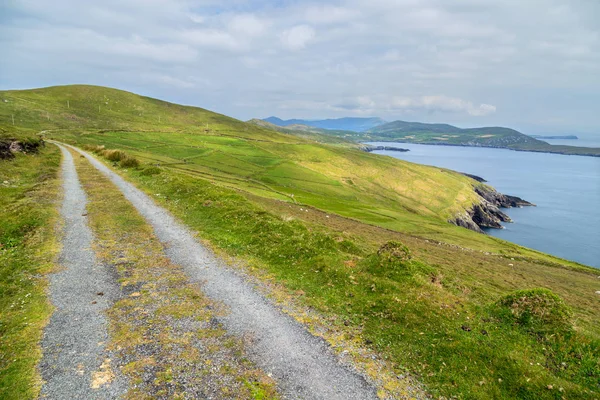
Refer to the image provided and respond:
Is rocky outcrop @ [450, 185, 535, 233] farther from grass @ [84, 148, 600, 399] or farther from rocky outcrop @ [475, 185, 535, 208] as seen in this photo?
grass @ [84, 148, 600, 399]

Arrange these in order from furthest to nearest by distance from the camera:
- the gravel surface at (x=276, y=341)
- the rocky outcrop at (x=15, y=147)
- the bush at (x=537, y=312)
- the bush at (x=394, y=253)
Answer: the rocky outcrop at (x=15, y=147) < the bush at (x=394, y=253) < the bush at (x=537, y=312) < the gravel surface at (x=276, y=341)

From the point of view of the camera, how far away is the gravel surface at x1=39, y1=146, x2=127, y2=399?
847 cm

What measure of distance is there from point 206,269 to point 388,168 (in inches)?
7256

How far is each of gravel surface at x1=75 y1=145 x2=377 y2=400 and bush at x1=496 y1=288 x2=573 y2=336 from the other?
700 centimetres

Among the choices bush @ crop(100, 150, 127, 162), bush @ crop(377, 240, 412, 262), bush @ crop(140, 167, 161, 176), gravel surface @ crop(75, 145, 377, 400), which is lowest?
gravel surface @ crop(75, 145, 377, 400)

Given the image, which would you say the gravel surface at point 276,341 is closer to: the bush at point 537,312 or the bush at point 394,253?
the bush at point 394,253

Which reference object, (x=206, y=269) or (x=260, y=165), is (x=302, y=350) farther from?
(x=260, y=165)

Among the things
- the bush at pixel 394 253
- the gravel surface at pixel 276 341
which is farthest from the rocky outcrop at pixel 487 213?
the gravel surface at pixel 276 341

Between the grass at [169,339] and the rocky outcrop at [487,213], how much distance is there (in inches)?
5189

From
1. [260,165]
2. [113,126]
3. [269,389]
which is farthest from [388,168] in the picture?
[269,389]

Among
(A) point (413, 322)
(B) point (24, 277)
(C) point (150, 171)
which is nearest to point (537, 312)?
(A) point (413, 322)

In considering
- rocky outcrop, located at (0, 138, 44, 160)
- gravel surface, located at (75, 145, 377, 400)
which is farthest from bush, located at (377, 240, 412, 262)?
rocky outcrop, located at (0, 138, 44, 160)

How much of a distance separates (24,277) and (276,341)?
12.4 m

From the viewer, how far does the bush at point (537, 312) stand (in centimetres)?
1112
